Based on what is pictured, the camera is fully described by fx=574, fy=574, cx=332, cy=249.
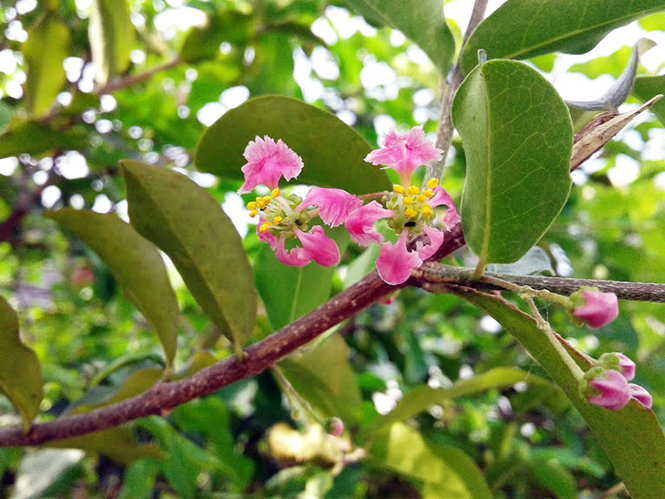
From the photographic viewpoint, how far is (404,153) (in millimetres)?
764

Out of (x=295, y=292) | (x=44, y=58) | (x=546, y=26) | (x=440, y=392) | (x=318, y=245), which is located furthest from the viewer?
(x=44, y=58)

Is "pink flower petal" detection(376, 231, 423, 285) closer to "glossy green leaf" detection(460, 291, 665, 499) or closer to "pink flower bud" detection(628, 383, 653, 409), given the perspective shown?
"glossy green leaf" detection(460, 291, 665, 499)

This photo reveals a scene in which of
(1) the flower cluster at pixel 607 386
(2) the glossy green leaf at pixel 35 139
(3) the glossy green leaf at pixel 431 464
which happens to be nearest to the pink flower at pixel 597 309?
(1) the flower cluster at pixel 607 386

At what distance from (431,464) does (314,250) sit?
86 cm

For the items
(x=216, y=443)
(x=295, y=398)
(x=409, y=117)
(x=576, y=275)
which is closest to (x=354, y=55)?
(x=409, y=117)

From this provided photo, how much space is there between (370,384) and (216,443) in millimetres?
559

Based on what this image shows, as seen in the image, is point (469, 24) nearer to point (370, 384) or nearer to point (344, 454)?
point (344, 454)

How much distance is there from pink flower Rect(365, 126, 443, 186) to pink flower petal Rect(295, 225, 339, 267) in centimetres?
12

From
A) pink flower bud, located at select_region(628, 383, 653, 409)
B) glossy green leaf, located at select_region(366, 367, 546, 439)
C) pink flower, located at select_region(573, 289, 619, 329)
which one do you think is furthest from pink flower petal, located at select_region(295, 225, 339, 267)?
glossy green leaf, located at select_region(366, 367, 546, 439)

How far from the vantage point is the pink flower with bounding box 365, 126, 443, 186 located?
29.9 inches

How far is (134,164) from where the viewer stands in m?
0.82

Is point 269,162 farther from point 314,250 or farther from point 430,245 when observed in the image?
point 430,245

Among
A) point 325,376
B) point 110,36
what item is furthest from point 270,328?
point 110,36

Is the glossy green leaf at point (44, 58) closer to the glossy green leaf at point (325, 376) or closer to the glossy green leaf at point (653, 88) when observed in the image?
the glossy green leaf at point (325, 376)
